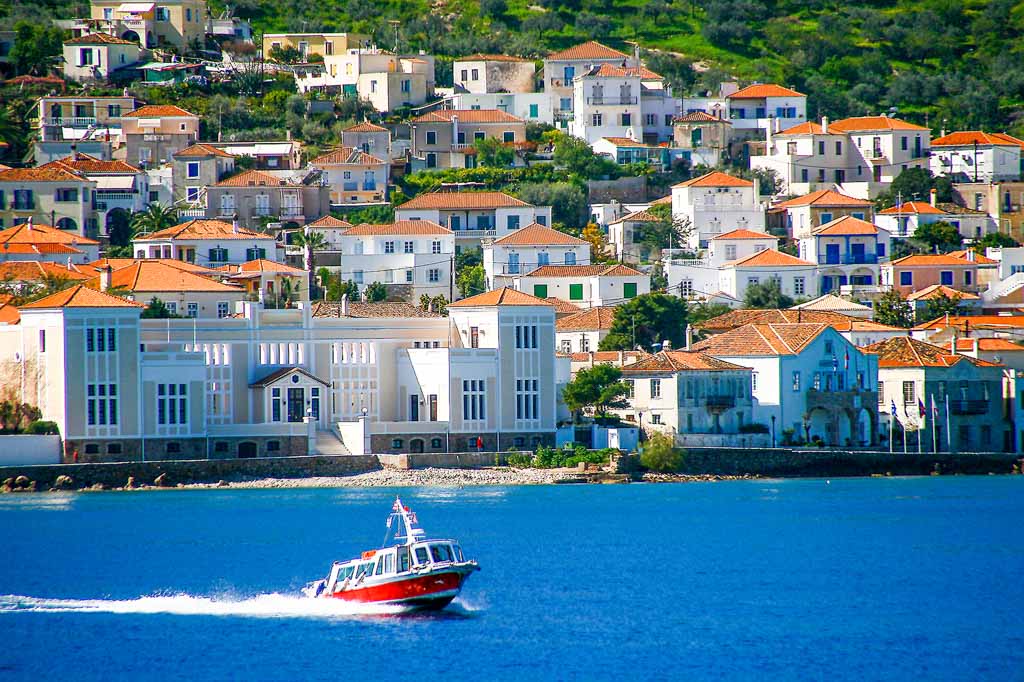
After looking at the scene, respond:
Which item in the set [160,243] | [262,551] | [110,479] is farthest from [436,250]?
[262,551]

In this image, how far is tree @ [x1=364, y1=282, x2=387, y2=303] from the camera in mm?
100000

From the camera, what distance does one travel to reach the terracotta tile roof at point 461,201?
109 m

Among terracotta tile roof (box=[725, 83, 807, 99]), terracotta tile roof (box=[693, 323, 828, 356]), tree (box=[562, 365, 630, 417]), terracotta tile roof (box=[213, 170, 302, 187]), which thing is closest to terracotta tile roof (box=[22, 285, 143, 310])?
tree (box=[562, 365, 630, 417])

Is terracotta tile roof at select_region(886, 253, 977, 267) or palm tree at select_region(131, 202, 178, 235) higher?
palm tree at select_region(131, 202, 178, 235)

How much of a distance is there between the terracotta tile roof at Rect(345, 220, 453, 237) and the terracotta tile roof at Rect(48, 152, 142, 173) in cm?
→ 1529

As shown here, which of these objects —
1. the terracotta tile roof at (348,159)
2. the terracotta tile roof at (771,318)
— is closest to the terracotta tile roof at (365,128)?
the terracotta tile roof at (348,159)

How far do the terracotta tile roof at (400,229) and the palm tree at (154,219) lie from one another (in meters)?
10.4

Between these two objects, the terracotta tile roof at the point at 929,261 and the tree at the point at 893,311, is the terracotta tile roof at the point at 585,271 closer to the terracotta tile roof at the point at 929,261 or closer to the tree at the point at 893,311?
the tree at the point at 893,311

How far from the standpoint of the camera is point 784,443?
7900 centimetres

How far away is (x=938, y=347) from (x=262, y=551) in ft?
124

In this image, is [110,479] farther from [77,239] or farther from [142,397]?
[77,239]

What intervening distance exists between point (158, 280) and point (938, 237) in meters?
45.1

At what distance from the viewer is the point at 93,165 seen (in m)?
112

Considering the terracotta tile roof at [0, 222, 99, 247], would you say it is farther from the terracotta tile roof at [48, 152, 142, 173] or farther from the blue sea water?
the blue sea water
